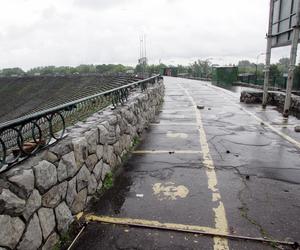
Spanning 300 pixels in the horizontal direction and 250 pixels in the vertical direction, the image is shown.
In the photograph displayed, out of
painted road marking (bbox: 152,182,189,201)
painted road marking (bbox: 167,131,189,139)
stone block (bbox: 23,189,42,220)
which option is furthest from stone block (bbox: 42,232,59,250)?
painted road marking (bbox: 167,131,189,139)

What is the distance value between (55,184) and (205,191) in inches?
94.9

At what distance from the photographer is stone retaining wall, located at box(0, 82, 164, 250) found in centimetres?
250

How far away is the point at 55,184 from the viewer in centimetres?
315

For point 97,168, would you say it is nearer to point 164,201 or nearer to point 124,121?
point 164,201

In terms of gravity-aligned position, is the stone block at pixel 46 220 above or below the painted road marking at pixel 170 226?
above

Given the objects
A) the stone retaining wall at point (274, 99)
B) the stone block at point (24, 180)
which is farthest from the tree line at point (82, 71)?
the stone block at point (24, 180)

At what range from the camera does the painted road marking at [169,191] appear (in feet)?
14.2

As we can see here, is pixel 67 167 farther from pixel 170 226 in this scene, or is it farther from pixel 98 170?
pixel 170 226

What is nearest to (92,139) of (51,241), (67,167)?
(67,167)

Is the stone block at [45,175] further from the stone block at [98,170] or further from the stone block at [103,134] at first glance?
the stone block at [103,134]

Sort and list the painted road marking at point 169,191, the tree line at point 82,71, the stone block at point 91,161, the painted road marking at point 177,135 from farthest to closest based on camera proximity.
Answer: the tree line at point 82,71 → the painted road marking at point 177,135 → the painted road marking at point 169,191 → the stone block at point 91,161

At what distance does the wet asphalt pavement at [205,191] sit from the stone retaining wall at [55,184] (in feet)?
1.16

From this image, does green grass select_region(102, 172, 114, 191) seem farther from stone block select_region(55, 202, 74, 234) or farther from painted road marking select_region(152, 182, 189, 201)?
stone block select_region(55, 202, 74, 234)

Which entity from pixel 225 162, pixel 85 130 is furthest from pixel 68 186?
pixel 225 162
